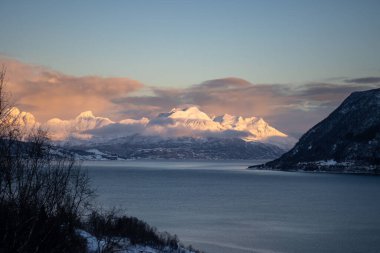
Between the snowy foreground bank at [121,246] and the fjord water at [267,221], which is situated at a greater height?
the snowy foreground bank at [121,246]

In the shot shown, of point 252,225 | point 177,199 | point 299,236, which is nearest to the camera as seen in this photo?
point 299,236

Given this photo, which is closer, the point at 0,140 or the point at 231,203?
the point at 0,140

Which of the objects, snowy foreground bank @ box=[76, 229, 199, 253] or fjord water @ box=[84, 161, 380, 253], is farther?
fjord water @ box=[84, 161, 380, 253]

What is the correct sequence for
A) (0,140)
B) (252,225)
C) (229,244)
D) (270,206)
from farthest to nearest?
(270,206) < (252,225) < (229,244) < (0,140)

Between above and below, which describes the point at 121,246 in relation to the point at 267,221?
above

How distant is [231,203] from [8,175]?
104085mm

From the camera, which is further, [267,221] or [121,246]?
[267,221]

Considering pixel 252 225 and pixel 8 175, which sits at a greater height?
pixel 8 175

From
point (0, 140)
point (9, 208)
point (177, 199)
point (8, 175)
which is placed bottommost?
point (177, 199)

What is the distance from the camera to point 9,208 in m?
18.9

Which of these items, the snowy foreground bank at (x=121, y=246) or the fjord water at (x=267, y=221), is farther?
the fjord water at (x=267, y=221)

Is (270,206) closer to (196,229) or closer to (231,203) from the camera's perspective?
(231,203)

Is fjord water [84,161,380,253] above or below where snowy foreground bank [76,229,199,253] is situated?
below

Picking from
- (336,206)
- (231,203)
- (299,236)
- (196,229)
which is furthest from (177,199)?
(299,236)
